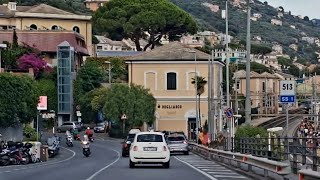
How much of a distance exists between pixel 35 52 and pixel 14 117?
1652 inches

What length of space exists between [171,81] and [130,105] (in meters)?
8.38

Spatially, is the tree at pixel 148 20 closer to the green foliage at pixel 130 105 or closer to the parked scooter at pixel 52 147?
the green foliage at pixel 130 105

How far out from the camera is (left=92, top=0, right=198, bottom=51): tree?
440ft

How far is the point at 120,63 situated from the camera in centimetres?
13100

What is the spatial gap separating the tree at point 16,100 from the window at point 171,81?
30.7 m

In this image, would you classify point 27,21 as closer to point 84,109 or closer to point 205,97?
point 84,109

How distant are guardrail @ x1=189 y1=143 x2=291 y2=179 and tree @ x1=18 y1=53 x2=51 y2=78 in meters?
51.9

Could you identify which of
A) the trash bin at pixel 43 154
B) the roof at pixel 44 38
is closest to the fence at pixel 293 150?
the trash bin at pixel 43 154

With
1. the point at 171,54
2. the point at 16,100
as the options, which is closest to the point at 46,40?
the point at 171,54

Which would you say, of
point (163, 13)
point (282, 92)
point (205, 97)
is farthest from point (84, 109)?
point (282, 92)

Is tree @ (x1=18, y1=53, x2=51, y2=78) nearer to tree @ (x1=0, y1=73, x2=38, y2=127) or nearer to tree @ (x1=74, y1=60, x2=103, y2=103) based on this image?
tree @ (x1=74, y1=60, x2=103, y2=103)

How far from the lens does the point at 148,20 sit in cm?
13325

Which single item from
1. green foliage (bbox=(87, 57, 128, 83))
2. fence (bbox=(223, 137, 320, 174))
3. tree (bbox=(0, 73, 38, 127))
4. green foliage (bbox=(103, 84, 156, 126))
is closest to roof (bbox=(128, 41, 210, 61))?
green foliage (bbox=(103, 84, 156, 126))

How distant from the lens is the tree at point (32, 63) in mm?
106562
